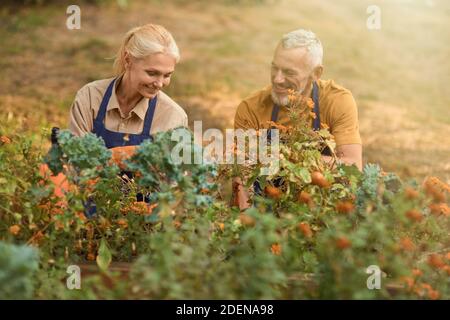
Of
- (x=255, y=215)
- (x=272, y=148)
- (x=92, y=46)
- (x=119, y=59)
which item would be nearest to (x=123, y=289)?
(x=255, y=215)

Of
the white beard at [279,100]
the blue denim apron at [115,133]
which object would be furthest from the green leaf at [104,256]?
the white beard at [279,100]

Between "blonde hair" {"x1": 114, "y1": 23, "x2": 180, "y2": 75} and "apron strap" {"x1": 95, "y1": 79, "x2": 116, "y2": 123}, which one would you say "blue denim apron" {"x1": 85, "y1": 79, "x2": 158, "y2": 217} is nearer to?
"apron strap" {"x1": 95, "y1": 79, "x2": 116, "y2": 123}

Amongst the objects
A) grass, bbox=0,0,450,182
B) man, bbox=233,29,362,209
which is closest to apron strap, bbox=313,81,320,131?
man, bbox=233,29,362,209

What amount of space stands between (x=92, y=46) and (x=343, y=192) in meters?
6.66

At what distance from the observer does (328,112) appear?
362 centimetres

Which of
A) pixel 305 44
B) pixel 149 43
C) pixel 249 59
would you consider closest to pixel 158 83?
pixel 149 43

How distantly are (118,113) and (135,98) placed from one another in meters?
0.11

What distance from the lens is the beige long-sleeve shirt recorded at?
334 cm

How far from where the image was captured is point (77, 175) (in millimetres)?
2586

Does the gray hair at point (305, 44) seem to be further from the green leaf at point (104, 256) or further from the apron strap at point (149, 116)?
the green leaf at point (104, 256)

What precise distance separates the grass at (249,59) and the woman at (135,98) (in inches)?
100

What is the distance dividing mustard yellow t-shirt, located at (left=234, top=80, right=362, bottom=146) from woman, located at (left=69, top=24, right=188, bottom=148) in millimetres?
428

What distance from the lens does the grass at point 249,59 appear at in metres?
6.45

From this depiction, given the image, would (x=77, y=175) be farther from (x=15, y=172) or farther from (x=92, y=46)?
(x=92, y=46)
